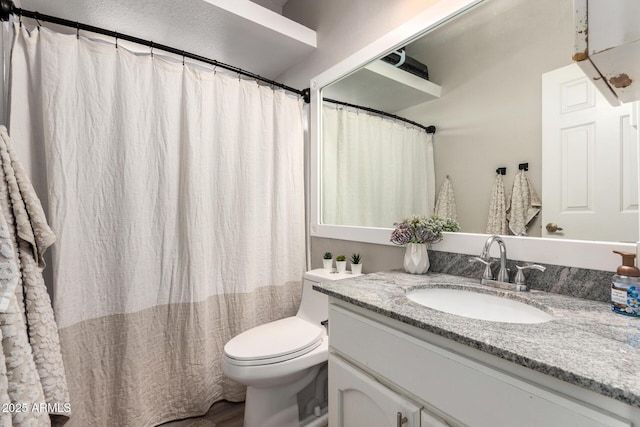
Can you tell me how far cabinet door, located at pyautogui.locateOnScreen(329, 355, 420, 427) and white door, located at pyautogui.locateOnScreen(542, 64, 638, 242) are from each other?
0.74m

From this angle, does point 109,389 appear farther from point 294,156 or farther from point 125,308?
point 294,156

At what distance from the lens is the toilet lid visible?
1254mm

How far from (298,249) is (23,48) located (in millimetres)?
1688

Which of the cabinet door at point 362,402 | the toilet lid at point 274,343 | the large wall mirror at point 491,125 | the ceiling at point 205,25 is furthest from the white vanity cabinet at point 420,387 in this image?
the ceiling at point 205,25

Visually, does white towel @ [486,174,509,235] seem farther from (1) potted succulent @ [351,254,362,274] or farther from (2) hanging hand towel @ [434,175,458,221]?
(1) potted succulent @ [351,254,362,274]

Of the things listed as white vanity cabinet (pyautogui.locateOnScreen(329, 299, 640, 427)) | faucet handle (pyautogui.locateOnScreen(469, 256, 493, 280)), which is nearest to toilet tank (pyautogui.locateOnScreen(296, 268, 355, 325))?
white vanity cabinet (pyautogui.locateOnScreen(329, 299, 640, 427))

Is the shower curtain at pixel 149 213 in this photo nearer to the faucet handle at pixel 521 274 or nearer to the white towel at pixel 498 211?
the white towel at pixel 498 211

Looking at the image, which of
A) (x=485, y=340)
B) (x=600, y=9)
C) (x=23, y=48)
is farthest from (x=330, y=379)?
(x=23, y=48)

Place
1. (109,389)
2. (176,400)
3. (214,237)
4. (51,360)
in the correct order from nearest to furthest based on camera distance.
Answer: (51,360), (109,389), (176,400), (214,237)

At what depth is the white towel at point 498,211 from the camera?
1.07 metres

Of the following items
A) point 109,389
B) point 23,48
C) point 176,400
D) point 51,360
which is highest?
point 23,48

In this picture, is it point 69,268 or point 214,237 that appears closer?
point 69,268

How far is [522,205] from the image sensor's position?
103 centimetres

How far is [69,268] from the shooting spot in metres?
1.28
